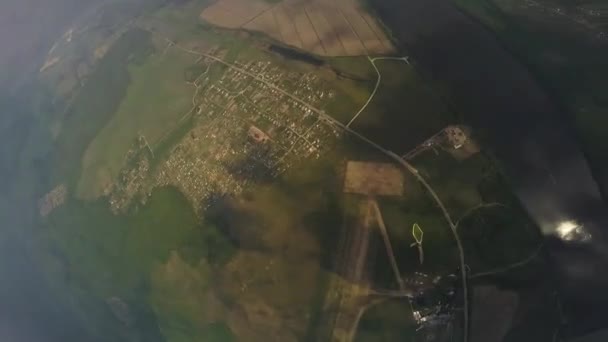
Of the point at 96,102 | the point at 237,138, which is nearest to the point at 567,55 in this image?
the point at 237,138

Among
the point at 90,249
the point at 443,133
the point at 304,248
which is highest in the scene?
the point at 443,133

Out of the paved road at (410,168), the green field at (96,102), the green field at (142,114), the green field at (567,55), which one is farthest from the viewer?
the green field at (96,102)

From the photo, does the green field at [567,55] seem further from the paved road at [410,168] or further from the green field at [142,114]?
the green field at [142,114]

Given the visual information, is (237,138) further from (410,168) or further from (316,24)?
(410,168)

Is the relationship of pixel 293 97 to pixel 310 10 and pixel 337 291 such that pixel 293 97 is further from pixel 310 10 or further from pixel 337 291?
pixel 337 291

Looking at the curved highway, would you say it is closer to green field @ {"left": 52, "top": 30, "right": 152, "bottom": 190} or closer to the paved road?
the paved road

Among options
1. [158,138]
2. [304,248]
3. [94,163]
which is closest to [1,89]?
[94,163]

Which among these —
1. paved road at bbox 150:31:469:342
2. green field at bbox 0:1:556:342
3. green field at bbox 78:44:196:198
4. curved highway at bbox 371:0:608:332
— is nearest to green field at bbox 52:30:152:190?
green field at bbox 0:1:556:342

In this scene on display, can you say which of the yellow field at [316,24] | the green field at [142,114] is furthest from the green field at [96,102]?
the yellow field at [316,24]
